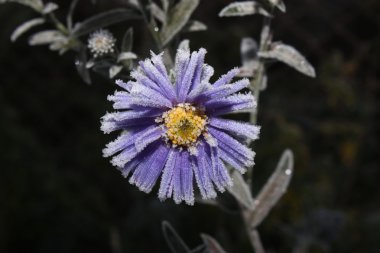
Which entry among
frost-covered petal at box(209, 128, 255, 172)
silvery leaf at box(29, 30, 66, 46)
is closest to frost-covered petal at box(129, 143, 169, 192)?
frost-covered petal at box(209, 128, 255, 172)

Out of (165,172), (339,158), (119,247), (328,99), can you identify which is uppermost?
(165,172)

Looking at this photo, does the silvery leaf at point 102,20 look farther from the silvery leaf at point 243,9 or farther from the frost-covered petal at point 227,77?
the frost-covered petal at point 227,77

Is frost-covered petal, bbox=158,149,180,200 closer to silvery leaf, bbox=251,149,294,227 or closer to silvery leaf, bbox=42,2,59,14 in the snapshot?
silvery leaf, bbox=251,149,294,227

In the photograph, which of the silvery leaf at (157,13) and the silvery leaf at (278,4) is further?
the silvery leaf at (157,13)

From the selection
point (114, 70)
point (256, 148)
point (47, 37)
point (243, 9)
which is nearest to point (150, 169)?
point (114, 70)

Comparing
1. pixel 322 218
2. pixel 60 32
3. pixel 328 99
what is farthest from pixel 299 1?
pixel 60 32

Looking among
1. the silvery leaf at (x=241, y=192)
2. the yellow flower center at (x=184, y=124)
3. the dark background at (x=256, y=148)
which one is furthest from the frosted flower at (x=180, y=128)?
the dark background at (x=256, y=148)

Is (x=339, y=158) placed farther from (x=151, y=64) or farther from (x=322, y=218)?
(x=151, y=64)
